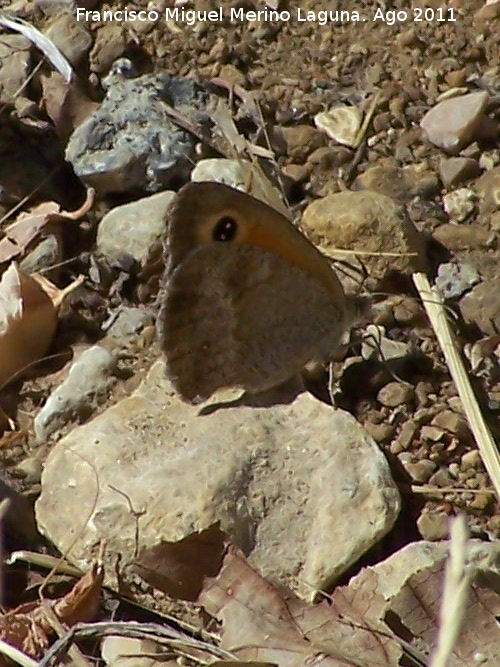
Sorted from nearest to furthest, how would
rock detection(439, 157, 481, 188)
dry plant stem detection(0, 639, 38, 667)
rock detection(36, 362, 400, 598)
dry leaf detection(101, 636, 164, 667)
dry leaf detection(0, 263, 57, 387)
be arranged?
1. dry plant stem detection(0, 639, 38, 667)
2. dry leaf detection(101, 636, 164, 667)
3. rock detection(36, 362, 400, 598)
4. dry leaf detection(0, 263, 57, 387)
5. rock detection(439, 157, 481, 188)

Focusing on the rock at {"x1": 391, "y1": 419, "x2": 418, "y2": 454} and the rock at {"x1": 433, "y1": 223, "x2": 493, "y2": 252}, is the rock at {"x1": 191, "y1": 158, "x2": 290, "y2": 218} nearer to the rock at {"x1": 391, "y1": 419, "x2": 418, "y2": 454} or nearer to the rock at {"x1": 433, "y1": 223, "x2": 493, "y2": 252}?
the rock at {"x1": 433, "y1": 223, "x2": 493, "y2": 252}

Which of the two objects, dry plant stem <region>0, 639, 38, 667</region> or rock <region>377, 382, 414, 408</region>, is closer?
dry plant stem <region>0, 639, 38, 667</region>

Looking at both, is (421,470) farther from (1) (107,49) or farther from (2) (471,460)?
(1) (107,49)

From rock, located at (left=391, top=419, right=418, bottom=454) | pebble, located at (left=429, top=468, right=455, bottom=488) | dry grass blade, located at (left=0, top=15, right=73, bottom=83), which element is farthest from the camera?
dry grass blade, located at (left=0, top=15, right=73, bottom=83)

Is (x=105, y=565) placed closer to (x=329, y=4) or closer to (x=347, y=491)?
(x=347, y=491)

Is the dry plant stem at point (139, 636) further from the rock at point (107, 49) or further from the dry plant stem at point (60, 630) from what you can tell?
the rock at point (107, 49)

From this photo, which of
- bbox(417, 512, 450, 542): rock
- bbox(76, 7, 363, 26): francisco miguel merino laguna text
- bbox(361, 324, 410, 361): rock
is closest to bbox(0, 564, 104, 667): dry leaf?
bbox(417, 512, 450, 542): rock

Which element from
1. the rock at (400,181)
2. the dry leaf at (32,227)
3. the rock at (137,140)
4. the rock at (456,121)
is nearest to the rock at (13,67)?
the rock at (137,140)
